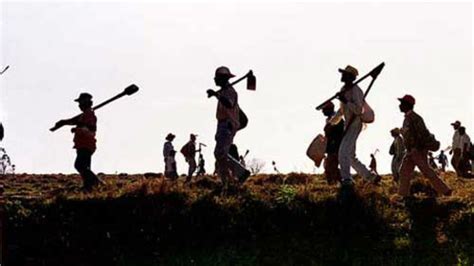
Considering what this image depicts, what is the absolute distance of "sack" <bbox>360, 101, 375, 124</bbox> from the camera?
17.0 metres

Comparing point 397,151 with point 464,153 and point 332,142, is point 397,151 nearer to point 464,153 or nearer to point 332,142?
point 332,142

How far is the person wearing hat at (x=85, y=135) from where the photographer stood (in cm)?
1773

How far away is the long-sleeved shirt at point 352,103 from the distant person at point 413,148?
67cm

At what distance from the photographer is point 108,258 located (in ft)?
46.4

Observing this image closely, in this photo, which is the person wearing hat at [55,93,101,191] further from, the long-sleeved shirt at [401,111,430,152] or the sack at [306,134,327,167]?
the long-sleeved shirt at [401,111,430,152]

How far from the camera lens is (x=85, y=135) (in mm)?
17719

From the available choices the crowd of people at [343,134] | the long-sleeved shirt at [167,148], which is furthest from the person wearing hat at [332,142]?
the long-sleeved shirt at [167,148]

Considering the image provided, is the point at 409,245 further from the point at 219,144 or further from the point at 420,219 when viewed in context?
the point at 219,144

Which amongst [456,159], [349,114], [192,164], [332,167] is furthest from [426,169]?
[192,164]

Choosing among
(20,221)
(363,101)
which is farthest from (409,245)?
(20,221)

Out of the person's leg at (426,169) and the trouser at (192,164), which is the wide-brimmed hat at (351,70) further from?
the trouser at (192,164)

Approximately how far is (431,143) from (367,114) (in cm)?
110

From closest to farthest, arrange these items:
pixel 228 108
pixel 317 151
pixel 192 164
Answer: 1. pixel 228 108
2. pixel 317 151
3. pixel 192 164

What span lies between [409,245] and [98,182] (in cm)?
587
